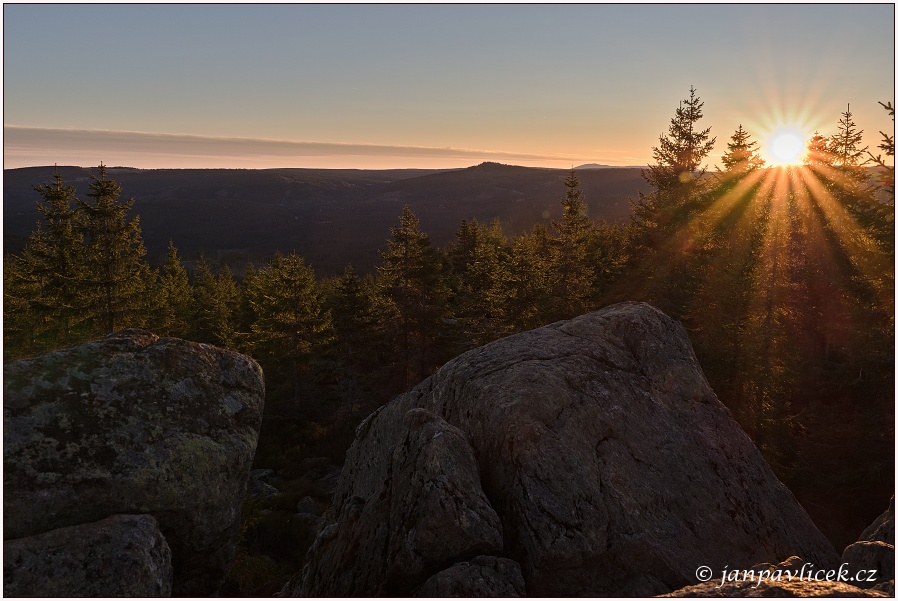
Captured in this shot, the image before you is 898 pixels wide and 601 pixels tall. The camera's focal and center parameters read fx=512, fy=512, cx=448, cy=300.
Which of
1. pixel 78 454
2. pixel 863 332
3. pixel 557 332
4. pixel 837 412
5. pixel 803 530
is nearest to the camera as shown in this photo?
pixel 78 454

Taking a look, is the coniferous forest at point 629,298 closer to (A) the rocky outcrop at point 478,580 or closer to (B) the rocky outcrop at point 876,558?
(A) the rocky outcrop at point 478,580

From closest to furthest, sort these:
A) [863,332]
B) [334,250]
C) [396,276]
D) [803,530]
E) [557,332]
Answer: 1. [803,530]
2. [557,332]
3. [863,332]
4. [396,276]
5. [334,250]

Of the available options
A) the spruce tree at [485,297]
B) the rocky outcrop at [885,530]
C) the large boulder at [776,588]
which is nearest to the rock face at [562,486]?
the rocky outcrop at [885,530]

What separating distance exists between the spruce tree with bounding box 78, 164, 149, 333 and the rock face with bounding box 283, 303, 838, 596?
26798 mm

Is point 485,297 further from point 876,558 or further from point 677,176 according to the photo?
point 876,558

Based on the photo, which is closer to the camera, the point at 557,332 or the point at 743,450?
the point at 743,450

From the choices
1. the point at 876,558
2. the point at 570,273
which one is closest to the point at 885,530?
the point at 876,558

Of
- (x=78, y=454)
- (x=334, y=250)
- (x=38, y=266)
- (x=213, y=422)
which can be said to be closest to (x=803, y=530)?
(x=213, y=422)

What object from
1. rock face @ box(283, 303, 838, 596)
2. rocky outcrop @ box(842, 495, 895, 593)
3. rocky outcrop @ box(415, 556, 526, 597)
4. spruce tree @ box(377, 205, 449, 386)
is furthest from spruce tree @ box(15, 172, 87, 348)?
rocky outcrop @ box(842, 495, 895, 593)

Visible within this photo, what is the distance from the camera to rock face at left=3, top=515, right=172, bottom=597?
245 inches

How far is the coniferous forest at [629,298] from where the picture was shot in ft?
55.2

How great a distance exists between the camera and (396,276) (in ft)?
118

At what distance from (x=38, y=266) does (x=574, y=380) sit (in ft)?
114

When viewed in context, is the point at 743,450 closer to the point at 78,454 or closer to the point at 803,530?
the point at 803,530
